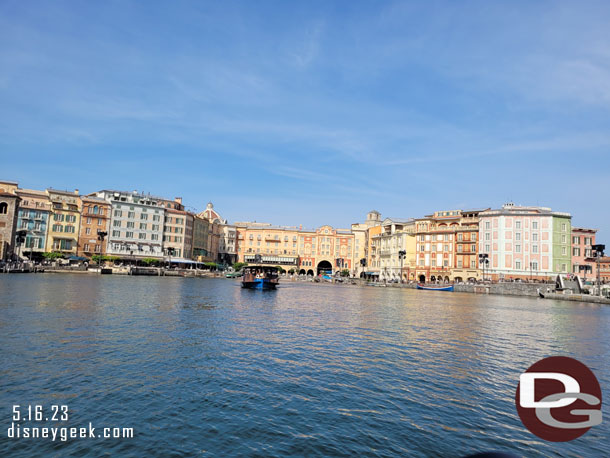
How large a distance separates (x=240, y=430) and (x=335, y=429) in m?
2.40

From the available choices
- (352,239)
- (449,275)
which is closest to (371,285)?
(449,275)

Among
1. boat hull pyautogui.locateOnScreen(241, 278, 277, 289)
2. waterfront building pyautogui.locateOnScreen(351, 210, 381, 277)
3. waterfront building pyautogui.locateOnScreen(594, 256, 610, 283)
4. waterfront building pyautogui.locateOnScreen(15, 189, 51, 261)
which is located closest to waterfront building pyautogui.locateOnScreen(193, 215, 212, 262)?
waterfront building pyautogui.locateOnScreen(15, 189, 51, 261)

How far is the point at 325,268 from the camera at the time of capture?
15225 cm

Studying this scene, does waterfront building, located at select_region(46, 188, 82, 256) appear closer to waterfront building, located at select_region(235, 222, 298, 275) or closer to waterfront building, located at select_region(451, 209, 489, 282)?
waterfront building, located at select_region(235, 222, 298, 275)

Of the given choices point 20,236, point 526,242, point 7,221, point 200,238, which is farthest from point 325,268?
point 7,221

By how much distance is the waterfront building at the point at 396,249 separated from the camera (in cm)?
10919

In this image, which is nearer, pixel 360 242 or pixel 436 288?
pixel 436 288

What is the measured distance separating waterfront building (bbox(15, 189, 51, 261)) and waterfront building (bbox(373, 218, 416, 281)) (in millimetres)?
84184

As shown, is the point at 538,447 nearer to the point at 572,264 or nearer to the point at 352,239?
the point at 572,264

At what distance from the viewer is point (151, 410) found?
35.9 feet

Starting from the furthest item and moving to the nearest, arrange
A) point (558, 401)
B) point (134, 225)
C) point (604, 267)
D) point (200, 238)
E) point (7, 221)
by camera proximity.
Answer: point (200, 238) < point (604, 267) < point (134, 225) < point (7, 221) < point (558, 401)

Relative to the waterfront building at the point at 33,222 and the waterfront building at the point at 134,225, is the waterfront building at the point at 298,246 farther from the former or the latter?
the waterfront building at the point at 33,222

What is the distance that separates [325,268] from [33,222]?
9309cm

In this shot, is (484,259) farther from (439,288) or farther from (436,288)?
(436,288)
